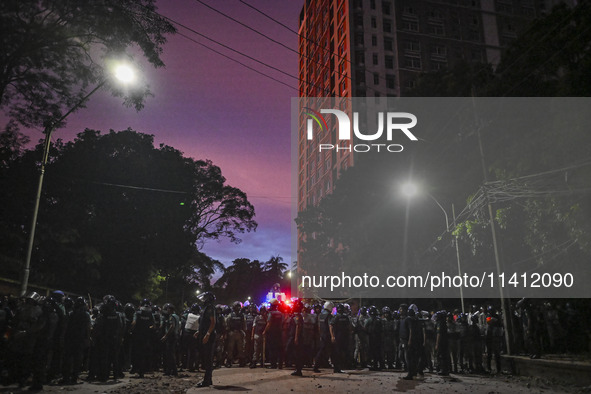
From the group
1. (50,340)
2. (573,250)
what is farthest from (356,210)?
(50,340)

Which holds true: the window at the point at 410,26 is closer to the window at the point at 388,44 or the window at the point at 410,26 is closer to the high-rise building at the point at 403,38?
the high-rise building at the point at 403,38

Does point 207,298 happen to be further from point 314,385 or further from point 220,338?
point 220,338

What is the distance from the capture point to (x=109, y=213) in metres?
29.0

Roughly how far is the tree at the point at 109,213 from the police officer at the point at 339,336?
16.4m

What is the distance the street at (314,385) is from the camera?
838cm

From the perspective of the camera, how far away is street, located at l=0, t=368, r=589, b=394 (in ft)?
27.5

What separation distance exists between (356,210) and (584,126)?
2609cm

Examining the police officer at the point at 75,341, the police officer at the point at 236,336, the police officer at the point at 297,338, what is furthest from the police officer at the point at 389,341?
the police officer at the point at 75,341

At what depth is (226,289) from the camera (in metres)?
96.8

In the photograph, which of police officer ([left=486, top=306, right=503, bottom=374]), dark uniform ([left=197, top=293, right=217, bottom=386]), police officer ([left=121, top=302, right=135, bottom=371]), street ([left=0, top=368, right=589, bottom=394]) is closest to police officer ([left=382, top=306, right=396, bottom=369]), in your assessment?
police officer ([left=486, top=306, right=503, bottom=374])

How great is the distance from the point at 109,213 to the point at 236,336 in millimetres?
18000

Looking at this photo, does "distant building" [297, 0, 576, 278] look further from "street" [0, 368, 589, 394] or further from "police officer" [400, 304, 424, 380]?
"street" [0, 368, 589, 394]

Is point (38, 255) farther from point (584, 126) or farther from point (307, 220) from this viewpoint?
point (307, 220)

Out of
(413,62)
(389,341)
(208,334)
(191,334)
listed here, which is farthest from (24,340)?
(413,62)
